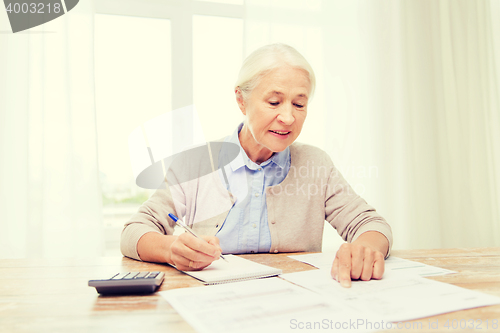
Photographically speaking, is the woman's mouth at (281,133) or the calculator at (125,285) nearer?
the calculator at (125,285)

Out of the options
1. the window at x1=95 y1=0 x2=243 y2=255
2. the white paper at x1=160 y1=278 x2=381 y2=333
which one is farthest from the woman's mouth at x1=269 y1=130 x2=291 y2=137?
the window at x1=95 y1=0 x2=243 y2=255

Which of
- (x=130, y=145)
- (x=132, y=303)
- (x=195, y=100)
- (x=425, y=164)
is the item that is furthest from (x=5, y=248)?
(x=425, y=164)

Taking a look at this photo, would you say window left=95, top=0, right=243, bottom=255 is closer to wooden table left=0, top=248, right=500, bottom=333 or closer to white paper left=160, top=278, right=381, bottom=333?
wooden table left=0, top=248, right=500, bottom=333

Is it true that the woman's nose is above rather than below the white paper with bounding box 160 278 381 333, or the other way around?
above

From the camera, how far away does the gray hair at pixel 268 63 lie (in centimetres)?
117

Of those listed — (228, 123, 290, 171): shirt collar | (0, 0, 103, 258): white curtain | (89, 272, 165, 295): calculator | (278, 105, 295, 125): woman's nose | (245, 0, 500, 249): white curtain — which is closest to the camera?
(89, 272, 165, 295): calculator

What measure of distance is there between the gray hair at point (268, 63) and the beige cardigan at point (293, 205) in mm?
304

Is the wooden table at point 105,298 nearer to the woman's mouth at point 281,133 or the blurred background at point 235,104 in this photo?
the woman's mouth at point 281,133

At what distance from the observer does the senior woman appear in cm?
115

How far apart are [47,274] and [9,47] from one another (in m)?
1.66

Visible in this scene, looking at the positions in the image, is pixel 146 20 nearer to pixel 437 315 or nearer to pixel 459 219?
pixel 437 315

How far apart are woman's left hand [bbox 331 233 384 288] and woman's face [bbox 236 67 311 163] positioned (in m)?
0.52

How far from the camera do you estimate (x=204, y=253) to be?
0.76 metres

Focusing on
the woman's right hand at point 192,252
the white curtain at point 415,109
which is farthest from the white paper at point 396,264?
the white curtain at point 415,109
